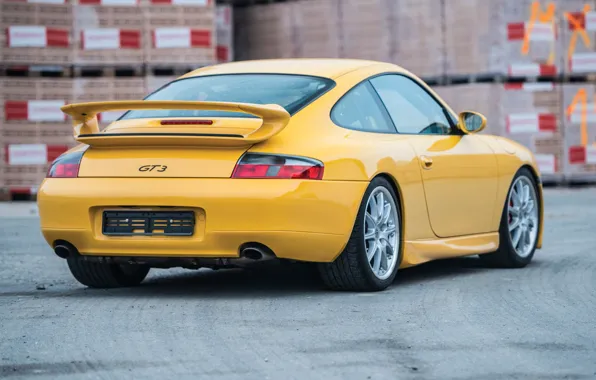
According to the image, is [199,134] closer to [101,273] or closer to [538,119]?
[101,273]

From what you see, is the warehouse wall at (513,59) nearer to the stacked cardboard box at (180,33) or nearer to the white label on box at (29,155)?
the stacked cardboard box at (180,33)

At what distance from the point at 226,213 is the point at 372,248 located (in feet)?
2.98

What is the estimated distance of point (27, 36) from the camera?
51.3ft

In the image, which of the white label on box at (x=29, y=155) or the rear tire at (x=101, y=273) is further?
the white label on box at (x=29, y=155)

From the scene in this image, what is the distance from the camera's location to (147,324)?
552 centimetres

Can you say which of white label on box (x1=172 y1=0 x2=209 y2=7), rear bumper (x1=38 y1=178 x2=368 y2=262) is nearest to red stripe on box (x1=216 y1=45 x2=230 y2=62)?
white label on box (x1=172 y1=0 x2=209 y2=7)

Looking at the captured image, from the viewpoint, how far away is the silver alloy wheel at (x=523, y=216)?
8305mm

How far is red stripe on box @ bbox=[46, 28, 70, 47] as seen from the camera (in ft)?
51.4

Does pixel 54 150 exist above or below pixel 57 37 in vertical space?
below

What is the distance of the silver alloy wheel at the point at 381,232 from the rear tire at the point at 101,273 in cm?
147

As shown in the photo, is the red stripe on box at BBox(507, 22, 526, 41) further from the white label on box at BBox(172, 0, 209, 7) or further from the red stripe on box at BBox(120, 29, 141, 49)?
the red stripe on box at BBox(120, 29, 141, 49)

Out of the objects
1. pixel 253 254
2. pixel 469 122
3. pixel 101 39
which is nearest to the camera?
pixel 253 254

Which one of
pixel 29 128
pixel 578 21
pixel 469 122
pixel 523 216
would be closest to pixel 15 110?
pixel 29 128

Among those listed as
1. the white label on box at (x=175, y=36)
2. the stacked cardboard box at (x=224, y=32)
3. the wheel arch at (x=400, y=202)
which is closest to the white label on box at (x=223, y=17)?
the stacked cardboard box at (x=224, y=32)
